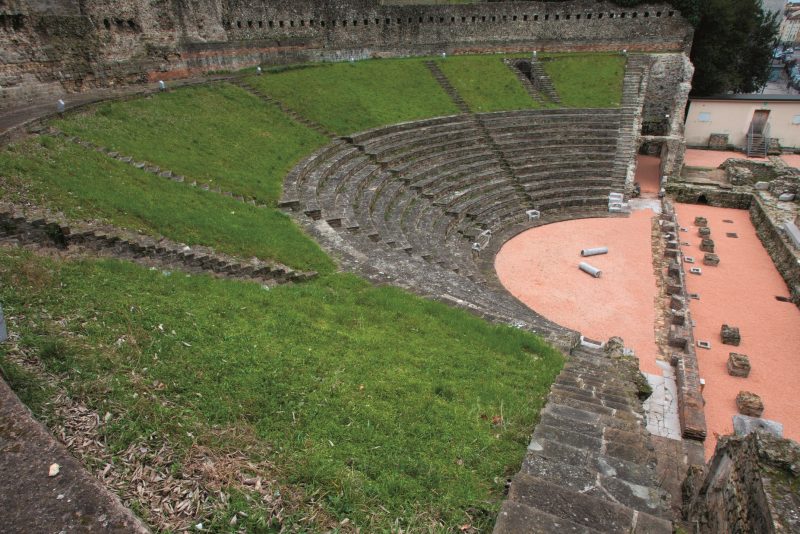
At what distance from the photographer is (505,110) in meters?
24.2

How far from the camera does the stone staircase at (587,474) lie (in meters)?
3.87

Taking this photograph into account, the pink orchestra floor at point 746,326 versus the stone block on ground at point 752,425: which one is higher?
the stone block on ground at point 752,425

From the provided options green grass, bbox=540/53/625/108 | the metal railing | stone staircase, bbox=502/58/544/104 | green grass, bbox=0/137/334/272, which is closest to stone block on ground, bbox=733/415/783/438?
green grass, bbox=0/137/334/272

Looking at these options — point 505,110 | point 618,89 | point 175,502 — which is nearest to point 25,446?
point 175,502

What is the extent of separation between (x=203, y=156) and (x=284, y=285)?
7970 mm

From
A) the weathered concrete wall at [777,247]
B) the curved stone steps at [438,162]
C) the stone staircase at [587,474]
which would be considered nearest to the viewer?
the stone staircase at [587,474]

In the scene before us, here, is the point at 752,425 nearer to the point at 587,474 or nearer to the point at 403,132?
the point at 587,474

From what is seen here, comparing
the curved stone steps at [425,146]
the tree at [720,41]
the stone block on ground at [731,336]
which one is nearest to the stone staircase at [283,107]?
the curved stone steps at [425,146]

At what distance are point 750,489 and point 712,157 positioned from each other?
29041 millimetres

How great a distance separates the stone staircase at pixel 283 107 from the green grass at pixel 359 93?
0.94 feet

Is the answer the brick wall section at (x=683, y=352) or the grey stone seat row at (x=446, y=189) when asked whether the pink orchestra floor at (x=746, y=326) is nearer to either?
the brick wall section at (x=683, y=352)

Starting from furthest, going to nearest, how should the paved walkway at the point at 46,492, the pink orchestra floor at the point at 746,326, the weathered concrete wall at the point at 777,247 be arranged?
1. the weathered concrete wall at the point at 777,247
2. the pink orchestra floor at the point at 746,326
3. the paved walkway at the point at 46,492

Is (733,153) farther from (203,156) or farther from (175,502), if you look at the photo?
(175,502)

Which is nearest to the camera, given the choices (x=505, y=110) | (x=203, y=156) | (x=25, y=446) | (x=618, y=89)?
(x=25, y=446)
